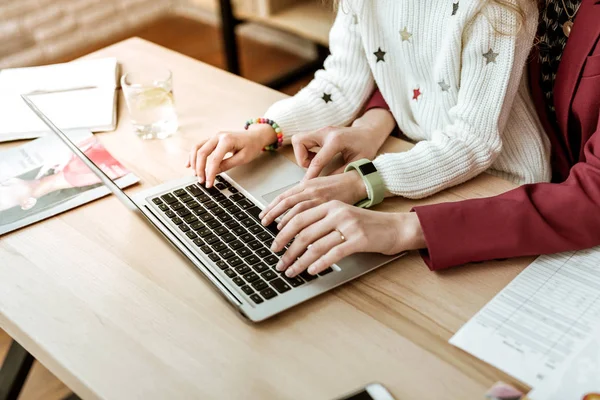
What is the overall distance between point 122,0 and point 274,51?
723 millimetres

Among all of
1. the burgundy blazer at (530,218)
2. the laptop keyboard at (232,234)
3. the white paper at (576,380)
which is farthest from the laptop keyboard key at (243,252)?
the white paper at (576,380)

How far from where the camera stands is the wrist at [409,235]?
0.92 meters

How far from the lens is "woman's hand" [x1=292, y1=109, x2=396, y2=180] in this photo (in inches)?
44.0

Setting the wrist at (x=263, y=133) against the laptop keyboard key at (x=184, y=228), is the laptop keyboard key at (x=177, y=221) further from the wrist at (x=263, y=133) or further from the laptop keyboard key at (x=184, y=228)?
the wrist at (x=263, y=133)

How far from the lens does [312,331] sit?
32.5 inches

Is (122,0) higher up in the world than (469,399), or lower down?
lower down

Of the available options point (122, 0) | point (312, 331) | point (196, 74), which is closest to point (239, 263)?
point (312, 331)

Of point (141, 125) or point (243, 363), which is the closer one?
point (243, 363)

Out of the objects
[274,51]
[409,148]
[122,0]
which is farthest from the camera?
[274,51]

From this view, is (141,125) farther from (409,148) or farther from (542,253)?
(542,253)

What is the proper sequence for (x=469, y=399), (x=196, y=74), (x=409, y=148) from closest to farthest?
1. (x=469, y=399)
2. (x=409, y=148)
3. (x=196, y=74)

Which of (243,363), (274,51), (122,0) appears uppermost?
(243,363)

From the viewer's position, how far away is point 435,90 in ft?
3.91

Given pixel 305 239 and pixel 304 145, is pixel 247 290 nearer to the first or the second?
pixel 305 239
